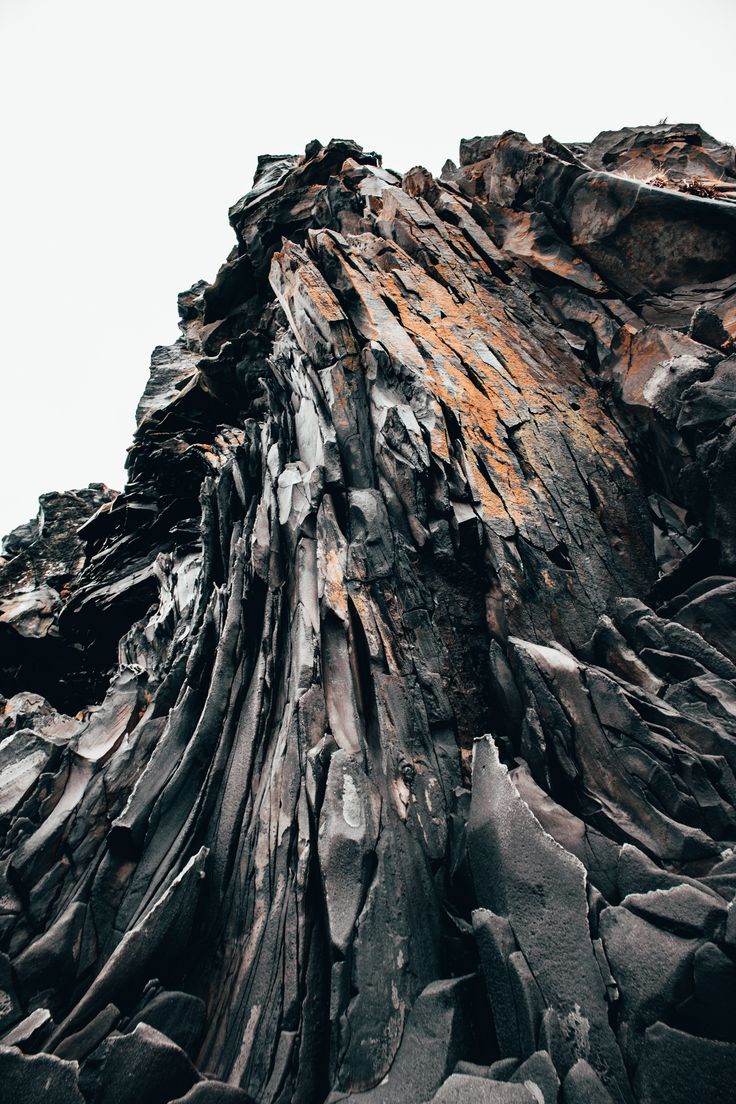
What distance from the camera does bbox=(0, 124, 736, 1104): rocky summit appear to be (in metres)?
7.10

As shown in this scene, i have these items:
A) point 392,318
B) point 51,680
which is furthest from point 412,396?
point 51,680

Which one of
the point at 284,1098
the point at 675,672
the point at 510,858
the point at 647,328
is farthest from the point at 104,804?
the point at 647,328

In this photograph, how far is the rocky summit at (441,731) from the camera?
7.10 m

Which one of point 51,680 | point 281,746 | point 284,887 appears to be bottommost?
point 284,887

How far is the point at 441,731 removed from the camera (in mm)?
10602

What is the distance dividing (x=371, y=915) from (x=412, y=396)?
12455 mm

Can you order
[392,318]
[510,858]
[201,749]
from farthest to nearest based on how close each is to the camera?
[392,318], [201,749], [510,858]

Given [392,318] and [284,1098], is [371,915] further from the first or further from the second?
[392,318]

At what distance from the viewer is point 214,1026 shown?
844 centimetres

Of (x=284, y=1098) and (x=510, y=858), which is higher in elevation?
(x=510, y=858)

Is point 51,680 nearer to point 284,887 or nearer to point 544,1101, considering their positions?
point 284,887

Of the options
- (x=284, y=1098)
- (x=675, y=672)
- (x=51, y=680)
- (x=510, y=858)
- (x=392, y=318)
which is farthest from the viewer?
(x=51, y=680)

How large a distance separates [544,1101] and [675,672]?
7039mm

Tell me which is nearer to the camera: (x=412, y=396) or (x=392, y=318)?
(x=412, y=396)
